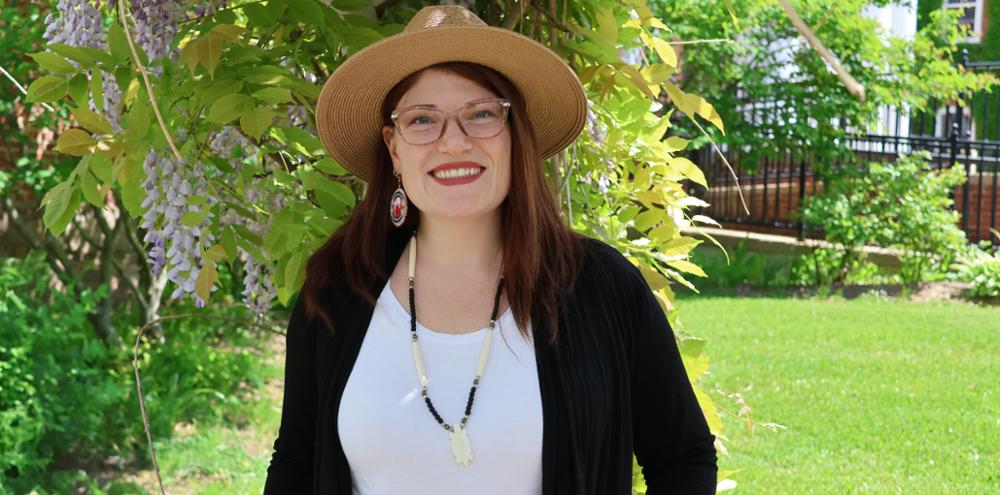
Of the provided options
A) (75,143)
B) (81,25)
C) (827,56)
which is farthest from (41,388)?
(827,56)

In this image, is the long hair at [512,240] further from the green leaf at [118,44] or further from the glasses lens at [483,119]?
the green leaf at [118,44]

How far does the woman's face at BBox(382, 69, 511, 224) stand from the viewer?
1.72 m

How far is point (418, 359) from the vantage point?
1.75 meters

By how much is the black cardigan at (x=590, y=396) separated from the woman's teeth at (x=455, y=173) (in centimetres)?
24

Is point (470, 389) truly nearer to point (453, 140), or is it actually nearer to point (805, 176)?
point (453, 140)

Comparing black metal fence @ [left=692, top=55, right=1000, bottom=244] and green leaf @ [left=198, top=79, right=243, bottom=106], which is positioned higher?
green leaf @ [left=198, top=79, right=243, bottom=106]

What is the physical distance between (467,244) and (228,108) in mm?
439

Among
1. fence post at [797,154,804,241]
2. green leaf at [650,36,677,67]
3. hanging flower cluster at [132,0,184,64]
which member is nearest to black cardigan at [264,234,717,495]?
green leaf at [650,36,677,67]

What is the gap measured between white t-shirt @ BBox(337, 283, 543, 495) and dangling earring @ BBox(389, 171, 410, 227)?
0.62ft

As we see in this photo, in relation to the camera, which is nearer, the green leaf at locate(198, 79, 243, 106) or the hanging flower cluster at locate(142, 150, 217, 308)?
the green leaf at locate(198, 79, 243, 106)

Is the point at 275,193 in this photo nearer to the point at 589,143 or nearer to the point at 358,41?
the point at 358,41

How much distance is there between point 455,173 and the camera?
1.73 meters

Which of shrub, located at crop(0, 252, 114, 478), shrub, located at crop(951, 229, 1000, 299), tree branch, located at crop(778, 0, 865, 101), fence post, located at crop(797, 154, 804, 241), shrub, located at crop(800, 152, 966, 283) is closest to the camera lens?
tree branch, located at crop(778, 0, 865, 101)

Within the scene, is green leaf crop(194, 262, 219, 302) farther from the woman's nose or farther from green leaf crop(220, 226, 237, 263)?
the woman's nose
